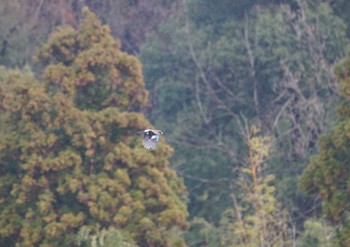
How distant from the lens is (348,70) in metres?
18.1

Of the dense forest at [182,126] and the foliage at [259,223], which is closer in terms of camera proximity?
the dense forest at [182,126]

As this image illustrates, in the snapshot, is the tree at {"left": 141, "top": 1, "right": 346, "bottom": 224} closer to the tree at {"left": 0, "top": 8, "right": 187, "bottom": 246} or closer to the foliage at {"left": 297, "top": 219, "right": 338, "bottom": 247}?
the foliage at {"left": 297, "top": 219, "right": 338, "bottom": 247}

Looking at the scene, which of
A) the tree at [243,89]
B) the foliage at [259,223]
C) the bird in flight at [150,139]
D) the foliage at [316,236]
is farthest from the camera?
the tree at [243,89]

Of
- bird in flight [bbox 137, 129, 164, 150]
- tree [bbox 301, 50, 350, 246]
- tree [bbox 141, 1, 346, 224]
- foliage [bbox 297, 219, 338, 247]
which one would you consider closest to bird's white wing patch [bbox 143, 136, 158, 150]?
bird in flight [bbox 137, 129, 164, 150]

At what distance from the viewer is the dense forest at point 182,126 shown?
62.0 ft

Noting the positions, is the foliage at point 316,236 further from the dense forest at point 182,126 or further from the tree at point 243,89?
the tree at point 243,89

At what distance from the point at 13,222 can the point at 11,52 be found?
1355 cm

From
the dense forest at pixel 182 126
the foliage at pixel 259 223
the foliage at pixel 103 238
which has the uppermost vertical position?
the dense forest at pixel 182 126

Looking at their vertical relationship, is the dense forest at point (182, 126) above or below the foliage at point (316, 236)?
above

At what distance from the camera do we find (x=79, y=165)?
63.5 feet

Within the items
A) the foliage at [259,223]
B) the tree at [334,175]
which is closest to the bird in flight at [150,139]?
the tree at [334,175]

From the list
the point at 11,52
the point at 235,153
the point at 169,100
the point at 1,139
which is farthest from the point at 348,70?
the point at 11,52

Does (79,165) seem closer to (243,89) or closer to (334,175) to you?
(334,175)

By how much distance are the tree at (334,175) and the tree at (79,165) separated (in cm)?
234
